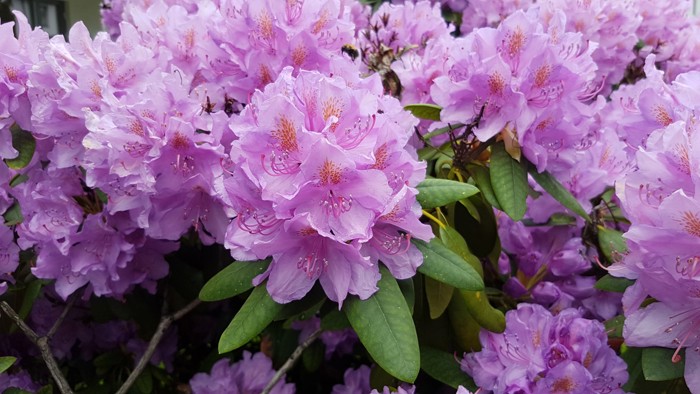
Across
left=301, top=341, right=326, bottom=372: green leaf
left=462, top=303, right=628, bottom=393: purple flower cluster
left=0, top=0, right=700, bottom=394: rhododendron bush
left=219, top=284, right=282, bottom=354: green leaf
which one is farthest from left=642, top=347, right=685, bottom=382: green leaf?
left=301, top=341, right=326, bottom=372: green leaf

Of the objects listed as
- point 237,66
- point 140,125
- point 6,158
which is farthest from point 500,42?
point 6,158

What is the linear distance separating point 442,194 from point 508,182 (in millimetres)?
207

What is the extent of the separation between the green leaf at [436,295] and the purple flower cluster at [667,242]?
25 cm

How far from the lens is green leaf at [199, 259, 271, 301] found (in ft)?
3.20

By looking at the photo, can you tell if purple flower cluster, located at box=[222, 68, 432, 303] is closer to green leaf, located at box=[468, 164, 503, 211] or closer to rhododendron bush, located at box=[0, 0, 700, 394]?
rhododendron bush, located at box=[0, 0, 700, 394]

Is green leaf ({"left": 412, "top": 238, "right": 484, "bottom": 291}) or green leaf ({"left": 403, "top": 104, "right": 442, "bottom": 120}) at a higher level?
green leaf ({"left": 403, "top": 104, "right": 442, "bottom": 120})

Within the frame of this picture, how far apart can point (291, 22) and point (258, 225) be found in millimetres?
459

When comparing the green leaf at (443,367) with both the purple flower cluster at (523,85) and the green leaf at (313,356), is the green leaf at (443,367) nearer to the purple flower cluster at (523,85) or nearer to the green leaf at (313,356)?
the purple flower cluster at (523,85)

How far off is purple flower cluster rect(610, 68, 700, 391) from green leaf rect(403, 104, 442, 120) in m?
0.37

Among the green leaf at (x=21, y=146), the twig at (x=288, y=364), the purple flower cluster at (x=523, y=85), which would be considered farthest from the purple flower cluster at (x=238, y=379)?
the purple flower cluster at (x=523, y=85)

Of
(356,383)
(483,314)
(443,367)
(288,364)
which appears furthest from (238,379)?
(483,314)

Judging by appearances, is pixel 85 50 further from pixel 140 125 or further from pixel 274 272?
pixel 274 272

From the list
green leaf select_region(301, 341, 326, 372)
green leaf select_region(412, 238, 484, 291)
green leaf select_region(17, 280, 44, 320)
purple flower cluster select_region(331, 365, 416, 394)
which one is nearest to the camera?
green leaf select_region(412, 238, 484, 291)

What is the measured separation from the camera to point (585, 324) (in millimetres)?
1126
